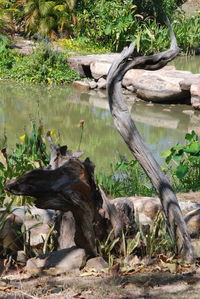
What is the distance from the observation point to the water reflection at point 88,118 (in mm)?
10939

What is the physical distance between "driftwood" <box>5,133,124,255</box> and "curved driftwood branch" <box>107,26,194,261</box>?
1.33ft

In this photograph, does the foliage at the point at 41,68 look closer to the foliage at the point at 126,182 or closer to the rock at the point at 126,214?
the foliage at the point at 126,182

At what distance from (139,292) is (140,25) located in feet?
55.9

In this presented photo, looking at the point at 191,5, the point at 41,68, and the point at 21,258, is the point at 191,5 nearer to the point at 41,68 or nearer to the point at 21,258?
the point at 41,68

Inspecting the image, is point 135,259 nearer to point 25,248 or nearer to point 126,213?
point 126,213

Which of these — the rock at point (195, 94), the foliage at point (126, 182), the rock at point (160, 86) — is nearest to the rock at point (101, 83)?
the rock at point (160, 86)

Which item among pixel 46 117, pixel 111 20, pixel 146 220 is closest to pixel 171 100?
pixel 46 117

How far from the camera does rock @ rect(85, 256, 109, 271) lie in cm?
455

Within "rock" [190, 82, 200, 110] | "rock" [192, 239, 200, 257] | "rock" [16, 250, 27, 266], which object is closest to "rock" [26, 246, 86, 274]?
"rock" [16, 250, 27, 266]

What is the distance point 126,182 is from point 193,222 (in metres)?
2.49

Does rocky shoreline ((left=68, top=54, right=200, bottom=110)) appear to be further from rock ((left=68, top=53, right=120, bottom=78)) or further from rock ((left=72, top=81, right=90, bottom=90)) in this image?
rock ((left=68, top=53, right=120, bottom=78))

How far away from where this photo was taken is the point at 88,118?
1326 cm

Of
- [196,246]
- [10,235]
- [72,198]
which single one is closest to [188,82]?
[196,246]

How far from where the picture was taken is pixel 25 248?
15.9 ft
